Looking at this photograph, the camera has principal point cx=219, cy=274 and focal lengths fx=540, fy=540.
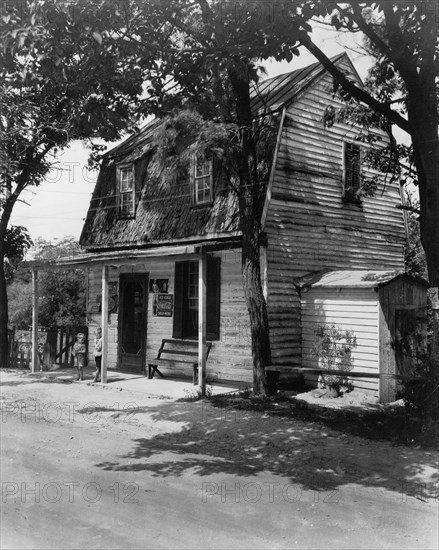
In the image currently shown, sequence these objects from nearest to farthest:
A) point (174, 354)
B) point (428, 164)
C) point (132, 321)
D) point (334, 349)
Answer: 1. point (428, 164)
2. point (334, 349)
3. point (174, 354)
4. point (132, 321)

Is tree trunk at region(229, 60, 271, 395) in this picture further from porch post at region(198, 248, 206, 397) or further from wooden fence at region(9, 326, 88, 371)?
wooden fence at region(9, 326, 88, 371)

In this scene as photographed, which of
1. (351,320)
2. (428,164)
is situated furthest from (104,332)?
(428,164)

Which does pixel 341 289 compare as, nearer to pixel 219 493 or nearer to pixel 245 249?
pixel 245 249

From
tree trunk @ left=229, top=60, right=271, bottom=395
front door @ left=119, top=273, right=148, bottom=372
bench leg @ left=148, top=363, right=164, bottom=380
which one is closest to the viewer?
tree trunk @ left=229, top=60, right=271, bottom=395

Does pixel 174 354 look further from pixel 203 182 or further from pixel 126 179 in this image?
pixel 126 179

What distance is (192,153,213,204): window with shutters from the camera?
14.6 metres

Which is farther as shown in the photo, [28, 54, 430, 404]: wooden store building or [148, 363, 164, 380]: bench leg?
[148, 363, 164, 380]: bench leg

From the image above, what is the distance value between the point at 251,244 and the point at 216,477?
5.92m

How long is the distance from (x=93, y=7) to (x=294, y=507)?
7.43 metres

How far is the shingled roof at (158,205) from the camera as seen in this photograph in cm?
1402

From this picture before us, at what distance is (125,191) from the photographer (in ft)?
56.8

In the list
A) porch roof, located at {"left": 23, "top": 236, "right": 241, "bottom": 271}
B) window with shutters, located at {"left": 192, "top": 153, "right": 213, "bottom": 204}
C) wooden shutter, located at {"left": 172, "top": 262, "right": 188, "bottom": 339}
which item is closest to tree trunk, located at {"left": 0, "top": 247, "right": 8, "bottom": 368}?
porch roof, located at {"left": 23, "top": 236, "right": 241, "bottom": 271}

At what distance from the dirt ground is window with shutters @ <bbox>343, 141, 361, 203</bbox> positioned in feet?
21.4

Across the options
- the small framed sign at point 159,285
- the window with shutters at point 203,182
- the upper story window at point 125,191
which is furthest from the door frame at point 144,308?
the window with shutters at point 203,182
